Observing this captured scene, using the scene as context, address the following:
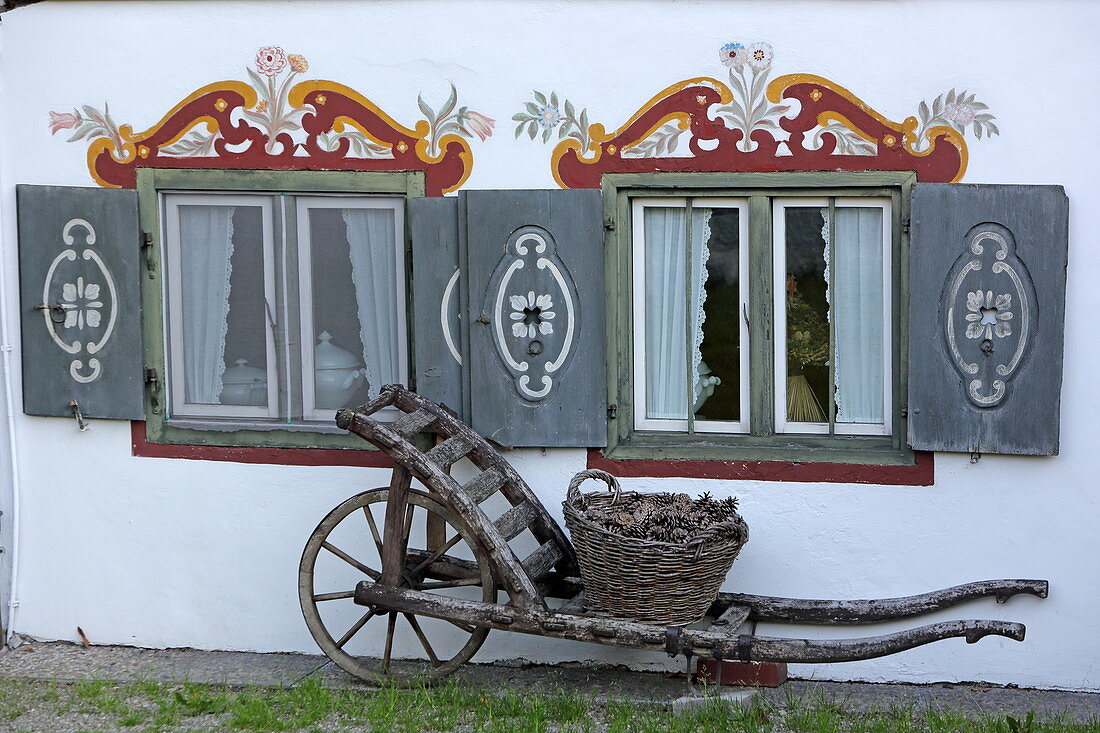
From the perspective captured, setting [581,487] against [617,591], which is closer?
[617,591]

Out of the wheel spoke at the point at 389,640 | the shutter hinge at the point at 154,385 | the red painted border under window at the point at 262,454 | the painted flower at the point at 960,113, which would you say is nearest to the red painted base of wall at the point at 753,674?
the wheel spoke at the point at 389,640

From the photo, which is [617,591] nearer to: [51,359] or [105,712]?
[105,712]

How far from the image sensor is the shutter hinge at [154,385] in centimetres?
557

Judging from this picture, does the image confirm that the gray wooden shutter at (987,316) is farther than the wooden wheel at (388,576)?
No

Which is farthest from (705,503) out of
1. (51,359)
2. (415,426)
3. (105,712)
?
(51,359)

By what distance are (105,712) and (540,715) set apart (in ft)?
5.86

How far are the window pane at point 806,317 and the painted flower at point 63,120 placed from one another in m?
3.21

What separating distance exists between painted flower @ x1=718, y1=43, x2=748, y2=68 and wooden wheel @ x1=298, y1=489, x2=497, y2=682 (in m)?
2.17

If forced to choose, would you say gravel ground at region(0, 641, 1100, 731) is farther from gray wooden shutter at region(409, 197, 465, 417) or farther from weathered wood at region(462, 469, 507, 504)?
gray wooden shutter at region(409, 197, 465, 417)

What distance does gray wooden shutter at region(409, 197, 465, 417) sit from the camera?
5270 millimetres

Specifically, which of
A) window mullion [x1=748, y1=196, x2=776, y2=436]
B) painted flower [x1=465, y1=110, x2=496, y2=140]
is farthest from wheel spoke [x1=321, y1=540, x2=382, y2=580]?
painted flower [x1=465, y1=110, x2=496, y2=140]

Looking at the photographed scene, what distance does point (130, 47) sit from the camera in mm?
5488

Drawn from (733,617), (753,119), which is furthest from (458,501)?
(753,119)

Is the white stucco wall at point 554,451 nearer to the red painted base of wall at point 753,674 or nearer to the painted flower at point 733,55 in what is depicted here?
the painted flower at point 733,55
